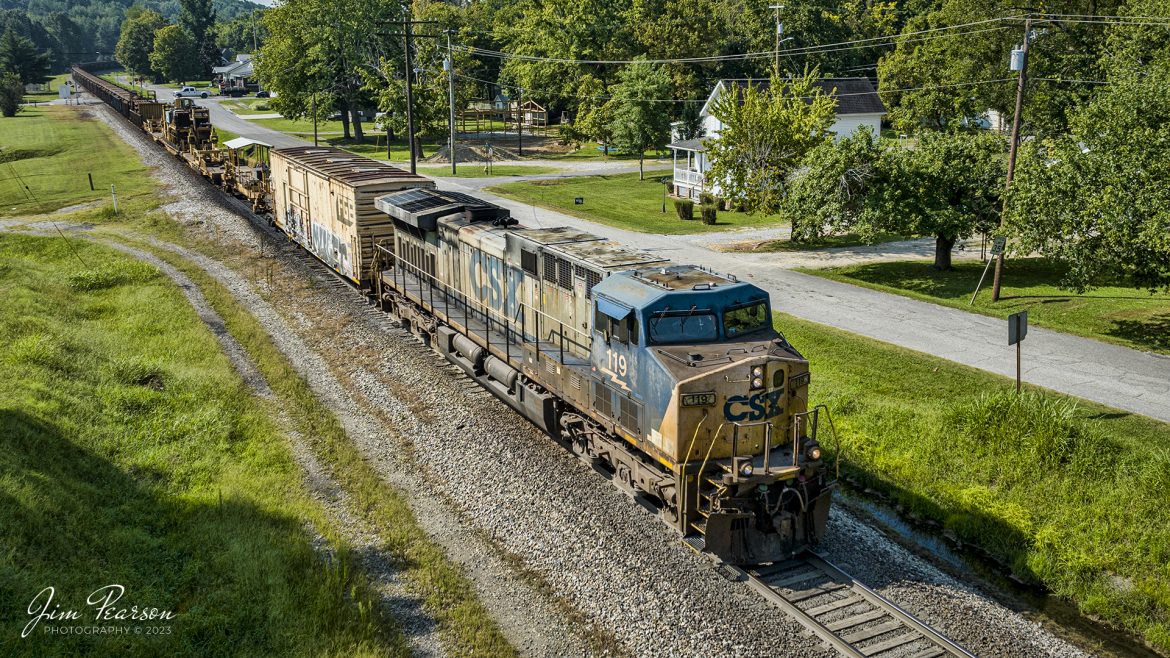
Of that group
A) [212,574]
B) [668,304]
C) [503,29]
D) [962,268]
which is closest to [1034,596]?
[668,304]

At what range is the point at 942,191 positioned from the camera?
31203 millimetres

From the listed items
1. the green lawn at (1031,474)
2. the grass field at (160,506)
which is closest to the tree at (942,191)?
the green lawn at (1031,474)

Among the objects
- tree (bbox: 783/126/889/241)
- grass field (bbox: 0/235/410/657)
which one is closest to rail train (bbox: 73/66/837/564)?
grass field (bbox: 0/235/410/657)

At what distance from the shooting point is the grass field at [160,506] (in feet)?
37.1

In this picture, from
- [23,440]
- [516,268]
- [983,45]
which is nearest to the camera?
[23,440]

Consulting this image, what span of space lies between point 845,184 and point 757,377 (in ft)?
69.6

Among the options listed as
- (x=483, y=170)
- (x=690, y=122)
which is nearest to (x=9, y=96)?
(x=483, y=170)

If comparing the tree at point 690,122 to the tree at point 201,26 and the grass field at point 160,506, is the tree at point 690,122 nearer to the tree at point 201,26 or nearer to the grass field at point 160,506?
the grass field at point 160,506

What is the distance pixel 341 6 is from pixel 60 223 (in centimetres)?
3811

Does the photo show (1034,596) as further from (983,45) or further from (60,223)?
(983,45)

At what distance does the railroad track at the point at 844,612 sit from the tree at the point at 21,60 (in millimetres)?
140926

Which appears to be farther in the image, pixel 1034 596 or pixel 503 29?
pixel 503 29

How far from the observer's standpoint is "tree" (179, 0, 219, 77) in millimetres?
161750

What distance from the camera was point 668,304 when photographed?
13.5m
